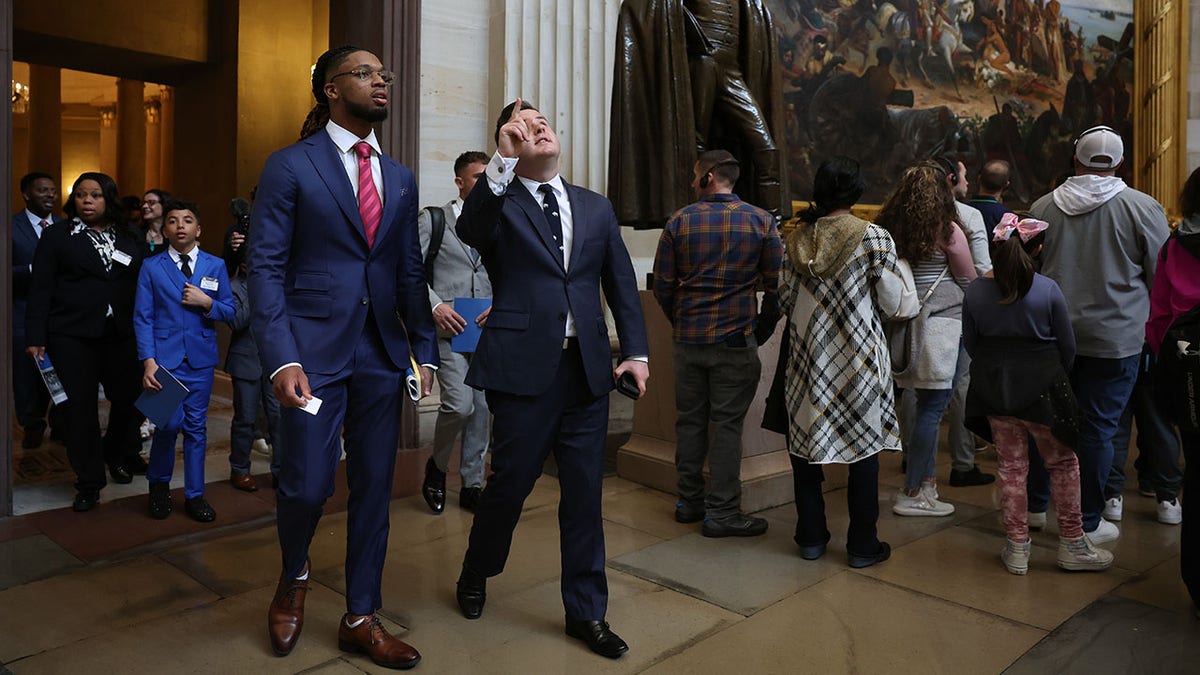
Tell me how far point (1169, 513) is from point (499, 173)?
3.76 metres

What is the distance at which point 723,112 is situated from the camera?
5.28 meters

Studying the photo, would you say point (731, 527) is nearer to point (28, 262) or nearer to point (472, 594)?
point (472, 594)

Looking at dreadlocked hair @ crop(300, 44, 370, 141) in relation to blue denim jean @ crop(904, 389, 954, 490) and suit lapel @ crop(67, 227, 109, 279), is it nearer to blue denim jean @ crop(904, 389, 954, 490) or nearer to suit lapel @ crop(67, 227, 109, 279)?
suit lapel @ crop(67, 227, 109, 279)

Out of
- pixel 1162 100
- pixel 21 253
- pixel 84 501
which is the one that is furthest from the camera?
pixel 1162 100

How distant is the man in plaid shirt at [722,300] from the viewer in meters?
4.21

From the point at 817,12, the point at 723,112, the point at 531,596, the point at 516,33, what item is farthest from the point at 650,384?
the point at 817,12

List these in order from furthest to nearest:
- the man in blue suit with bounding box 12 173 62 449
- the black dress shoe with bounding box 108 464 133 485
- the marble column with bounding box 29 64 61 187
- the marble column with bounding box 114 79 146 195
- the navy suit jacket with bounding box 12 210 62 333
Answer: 1. the marble column with bounding box 29 64 61 187
2. the marble column with bounding box 114 79 146 195
3. the navy suit jacket with bounding box 12 210 62 333
4. the man in blue suit with bounding box 12 173 62 449
5. the black dress shoe with bounding box 108 464 133 485

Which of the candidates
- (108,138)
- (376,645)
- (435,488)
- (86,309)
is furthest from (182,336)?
(108,138)

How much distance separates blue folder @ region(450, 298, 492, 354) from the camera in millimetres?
4039

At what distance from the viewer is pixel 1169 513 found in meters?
4.58

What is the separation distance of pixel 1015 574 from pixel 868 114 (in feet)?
26.1

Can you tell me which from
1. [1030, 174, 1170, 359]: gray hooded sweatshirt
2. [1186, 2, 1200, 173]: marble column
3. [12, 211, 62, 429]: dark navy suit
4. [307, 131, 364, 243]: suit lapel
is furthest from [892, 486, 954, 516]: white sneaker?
[1186, 2, 1200, 173]: marble column

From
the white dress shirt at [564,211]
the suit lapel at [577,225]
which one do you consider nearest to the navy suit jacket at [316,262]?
the white dress shirt at [564,211]

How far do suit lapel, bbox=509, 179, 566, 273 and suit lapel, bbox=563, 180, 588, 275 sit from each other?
6 centimetres
